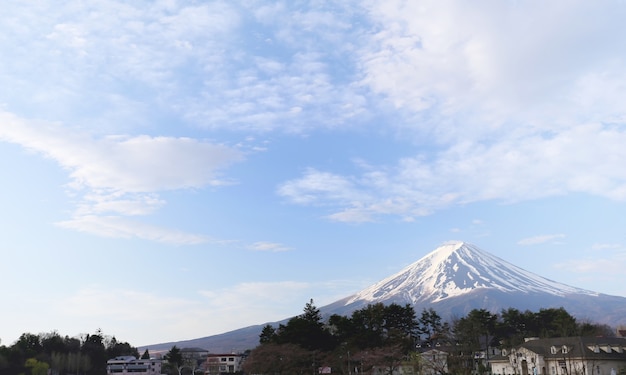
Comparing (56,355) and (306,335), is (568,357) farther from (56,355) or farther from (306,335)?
(56,355)

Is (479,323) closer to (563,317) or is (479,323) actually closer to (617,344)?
(563,317)

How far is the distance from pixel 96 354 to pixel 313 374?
2230 inches

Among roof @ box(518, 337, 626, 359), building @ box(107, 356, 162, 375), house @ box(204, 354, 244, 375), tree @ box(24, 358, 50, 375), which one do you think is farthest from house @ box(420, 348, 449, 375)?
building @ box(107, 356, 162, 375)

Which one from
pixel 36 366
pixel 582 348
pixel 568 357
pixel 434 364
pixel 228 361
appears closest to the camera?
pixel 434 364

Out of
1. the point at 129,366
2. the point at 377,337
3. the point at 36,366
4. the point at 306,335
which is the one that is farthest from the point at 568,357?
the point at 129,366

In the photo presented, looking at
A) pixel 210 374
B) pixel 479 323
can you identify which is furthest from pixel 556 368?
pixel 210 374

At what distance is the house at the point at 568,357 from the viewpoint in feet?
163

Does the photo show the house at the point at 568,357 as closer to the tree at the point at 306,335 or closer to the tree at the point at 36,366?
the tree at the point at 306,335

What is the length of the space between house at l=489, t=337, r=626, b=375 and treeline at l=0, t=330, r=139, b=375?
204ft

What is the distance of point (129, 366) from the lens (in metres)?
95.2

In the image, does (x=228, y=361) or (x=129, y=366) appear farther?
(x=228, y=361)

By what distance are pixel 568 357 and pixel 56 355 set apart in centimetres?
7429

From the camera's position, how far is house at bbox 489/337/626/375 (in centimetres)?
4972

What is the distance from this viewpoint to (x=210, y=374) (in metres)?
73.4
